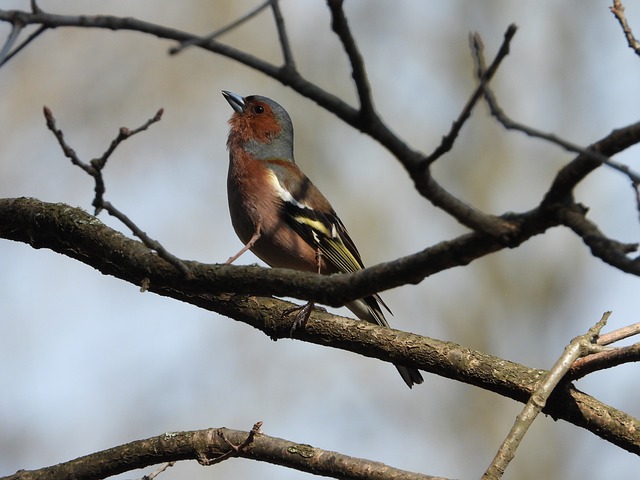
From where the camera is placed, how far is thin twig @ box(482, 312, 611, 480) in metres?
3.30

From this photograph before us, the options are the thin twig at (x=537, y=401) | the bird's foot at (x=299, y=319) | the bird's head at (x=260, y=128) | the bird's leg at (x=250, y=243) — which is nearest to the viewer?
the thin twig at (x=537, y=401)

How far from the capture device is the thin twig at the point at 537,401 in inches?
130

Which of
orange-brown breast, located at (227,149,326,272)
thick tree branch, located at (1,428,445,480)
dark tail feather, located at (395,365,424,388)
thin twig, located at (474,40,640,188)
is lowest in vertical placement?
thick tree branch, located at (1,428,445,480)

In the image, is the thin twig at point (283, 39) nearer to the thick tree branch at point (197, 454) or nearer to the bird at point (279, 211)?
the thick tree branch at point (197, 454)

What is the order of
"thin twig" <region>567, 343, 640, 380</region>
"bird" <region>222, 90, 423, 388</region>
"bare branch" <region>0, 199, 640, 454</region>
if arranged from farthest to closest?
"bird" <region>222, 90, 423, 388</region>
"bare branch" <region>0, 199, 640, 454</region>
"thin twig" <region>567, 343, 640, 380</region>

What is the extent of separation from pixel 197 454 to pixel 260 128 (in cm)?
439

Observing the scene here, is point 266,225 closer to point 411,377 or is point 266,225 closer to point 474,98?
point 411,377

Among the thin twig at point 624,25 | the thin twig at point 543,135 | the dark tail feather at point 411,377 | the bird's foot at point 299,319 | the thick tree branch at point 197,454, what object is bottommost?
the thick tree branch at point 197,454

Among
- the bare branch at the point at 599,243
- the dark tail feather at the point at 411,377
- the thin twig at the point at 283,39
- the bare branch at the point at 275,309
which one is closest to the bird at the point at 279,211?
the dark tail feather at the point at 411,377

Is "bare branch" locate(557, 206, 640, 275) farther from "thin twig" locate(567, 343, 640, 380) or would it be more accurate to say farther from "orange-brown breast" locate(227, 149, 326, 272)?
"orange-brown breast" locate(227, 149, 326, 272)

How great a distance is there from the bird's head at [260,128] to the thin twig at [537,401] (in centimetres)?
430

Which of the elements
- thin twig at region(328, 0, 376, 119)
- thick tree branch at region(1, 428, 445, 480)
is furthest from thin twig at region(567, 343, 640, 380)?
thin twig at region(328, 0, 376, 119)

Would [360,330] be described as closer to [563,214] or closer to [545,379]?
[545,379]

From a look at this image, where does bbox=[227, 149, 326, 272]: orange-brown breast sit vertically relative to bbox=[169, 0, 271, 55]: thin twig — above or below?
above
